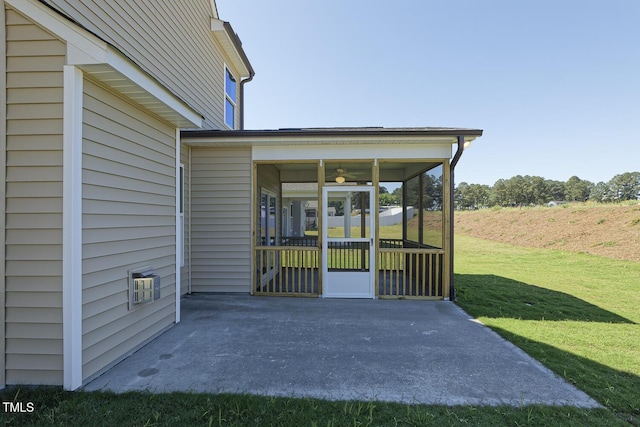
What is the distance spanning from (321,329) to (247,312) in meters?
1.25

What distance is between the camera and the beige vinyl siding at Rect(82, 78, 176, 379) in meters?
2.38

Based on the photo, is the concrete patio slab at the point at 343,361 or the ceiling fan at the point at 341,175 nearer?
the concrete patio slab at the point at 343,361

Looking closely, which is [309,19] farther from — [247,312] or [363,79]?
[247,312]

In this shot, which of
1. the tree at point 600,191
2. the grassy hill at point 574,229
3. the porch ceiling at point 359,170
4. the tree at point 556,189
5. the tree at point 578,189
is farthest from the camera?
the tree at point 578,189

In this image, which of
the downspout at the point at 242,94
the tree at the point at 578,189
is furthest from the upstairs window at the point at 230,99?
the tree at the point at 578,189

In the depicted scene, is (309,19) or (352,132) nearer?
(352,132)

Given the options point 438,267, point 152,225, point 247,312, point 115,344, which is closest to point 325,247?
point 247,312

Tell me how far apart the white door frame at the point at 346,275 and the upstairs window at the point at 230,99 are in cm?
395

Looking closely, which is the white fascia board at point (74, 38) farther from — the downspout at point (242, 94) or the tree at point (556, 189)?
the tree at point (556, 189)

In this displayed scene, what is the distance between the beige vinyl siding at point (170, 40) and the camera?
3133 millimetres

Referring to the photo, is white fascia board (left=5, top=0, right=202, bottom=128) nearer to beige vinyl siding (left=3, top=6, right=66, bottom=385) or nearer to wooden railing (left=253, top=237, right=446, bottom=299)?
beige vinyl siding (left=3, top=6, right=66, bottom=385)

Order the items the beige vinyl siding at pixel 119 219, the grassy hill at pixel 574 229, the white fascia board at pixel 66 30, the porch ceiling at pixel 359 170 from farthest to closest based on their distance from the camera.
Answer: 1. the grassy hill at pixel 574 229
2. the porch ceiling at pixel 359 170
3. the beige vinyl siding at pixel 119 219
4. the white fascia board at pixel 66 30

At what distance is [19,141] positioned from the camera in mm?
2225

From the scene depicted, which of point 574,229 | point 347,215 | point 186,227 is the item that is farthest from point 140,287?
point 574,229
